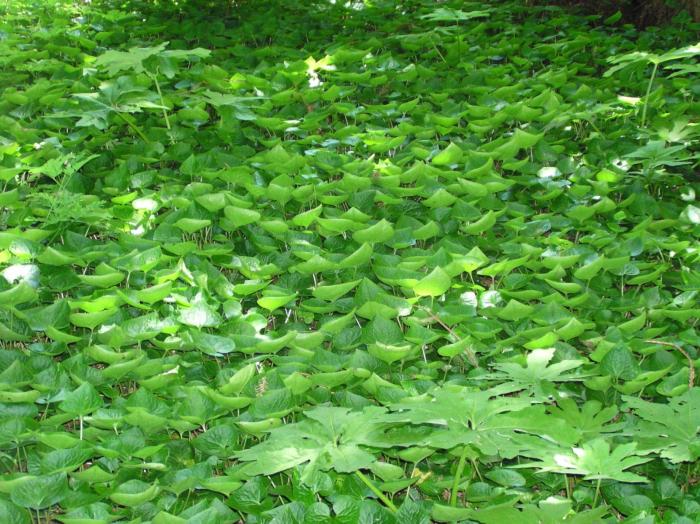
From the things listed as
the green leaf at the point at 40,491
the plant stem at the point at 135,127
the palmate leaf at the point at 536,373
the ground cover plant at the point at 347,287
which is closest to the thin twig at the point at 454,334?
the ground cover plant at the point at 347,287

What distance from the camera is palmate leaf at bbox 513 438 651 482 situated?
61.0 inches

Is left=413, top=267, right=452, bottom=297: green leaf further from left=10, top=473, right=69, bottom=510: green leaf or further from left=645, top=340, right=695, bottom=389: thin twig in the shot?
left=10, top=473, right=69, bottom=510: green leaf

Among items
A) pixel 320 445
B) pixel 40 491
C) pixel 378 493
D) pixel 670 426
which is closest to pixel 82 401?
pixel 40 491

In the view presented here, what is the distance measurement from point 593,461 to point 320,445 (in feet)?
1.84

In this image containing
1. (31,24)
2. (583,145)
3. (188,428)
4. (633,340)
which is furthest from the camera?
(31,24)

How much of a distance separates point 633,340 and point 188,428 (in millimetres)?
1248

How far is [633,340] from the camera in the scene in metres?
2.19

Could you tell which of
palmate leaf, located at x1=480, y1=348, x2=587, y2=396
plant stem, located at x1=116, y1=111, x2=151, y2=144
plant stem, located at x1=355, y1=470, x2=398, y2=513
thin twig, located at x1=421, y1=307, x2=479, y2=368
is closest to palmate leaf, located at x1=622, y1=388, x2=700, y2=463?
palmate leaf, located at x1=480, y1=348, x2=587, y2=396

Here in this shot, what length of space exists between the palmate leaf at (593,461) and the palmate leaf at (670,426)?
0.60 ft

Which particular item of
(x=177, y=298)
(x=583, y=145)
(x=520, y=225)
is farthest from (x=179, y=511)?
(x=583, y=145)

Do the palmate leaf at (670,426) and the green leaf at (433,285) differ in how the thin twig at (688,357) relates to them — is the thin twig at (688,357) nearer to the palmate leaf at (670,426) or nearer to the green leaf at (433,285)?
the palmate leaf at (670,426)

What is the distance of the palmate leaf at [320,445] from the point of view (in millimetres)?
1554

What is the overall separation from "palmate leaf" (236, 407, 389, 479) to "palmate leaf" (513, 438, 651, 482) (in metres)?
0.33

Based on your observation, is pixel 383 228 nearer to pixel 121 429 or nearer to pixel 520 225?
pixel 520 225
